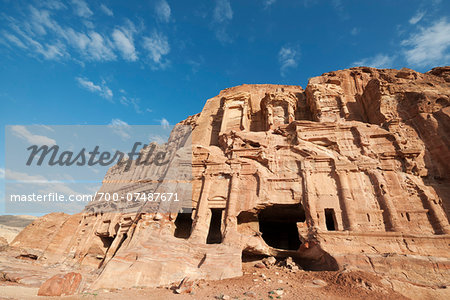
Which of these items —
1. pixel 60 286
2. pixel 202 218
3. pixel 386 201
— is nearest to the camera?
pixel 60 286

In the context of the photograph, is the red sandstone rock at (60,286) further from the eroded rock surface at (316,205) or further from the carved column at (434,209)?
the carved column at (434,209)

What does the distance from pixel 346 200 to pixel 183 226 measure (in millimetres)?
11498

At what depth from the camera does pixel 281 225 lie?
59.9 feet

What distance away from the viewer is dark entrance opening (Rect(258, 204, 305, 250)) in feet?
52.0

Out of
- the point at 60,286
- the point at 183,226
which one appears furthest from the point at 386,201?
the point at 60,286

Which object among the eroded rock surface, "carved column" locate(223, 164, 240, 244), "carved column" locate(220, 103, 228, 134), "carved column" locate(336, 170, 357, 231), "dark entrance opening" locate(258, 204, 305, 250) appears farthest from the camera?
"carved column" locate(220, 103, 228, 134)

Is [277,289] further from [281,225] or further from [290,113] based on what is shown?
[290,113]

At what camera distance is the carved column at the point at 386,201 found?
12.1 metres

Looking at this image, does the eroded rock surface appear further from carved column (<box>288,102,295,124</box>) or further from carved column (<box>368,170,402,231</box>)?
carved column (<box>288,102,295,124</box>)

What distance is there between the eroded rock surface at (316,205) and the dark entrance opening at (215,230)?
74 millimetres

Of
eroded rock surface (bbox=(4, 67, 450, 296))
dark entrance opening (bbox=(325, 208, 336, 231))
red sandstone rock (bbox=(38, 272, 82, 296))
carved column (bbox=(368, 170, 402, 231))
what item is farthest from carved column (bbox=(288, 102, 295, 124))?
red sandstone rock (bbox=(38, 272, 82, 296))

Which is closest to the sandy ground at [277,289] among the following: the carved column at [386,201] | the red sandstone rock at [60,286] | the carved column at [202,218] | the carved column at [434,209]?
the red sandstone rock at [60,286]

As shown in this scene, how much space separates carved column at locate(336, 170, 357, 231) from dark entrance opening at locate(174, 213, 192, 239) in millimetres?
10401

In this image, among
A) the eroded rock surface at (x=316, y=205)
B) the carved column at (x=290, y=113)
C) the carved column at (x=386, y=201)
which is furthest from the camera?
the carved column at (x=290, y=113)
